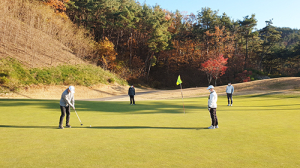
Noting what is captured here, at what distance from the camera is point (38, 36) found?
3962 cm

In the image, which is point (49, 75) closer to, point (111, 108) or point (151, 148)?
point (111, 108)

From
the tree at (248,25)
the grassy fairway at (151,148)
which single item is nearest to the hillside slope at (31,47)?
the grassy fairway at (151,148)

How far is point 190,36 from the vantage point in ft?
194

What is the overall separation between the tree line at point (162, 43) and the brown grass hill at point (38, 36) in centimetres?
331

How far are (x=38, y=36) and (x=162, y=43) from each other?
27905 millimetres

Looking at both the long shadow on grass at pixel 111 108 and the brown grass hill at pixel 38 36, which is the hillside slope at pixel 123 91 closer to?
the brown grass hill at pixel 38 36

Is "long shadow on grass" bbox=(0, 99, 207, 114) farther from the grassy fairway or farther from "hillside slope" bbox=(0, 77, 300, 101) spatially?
"hillside slope" bbox=(0, 77, 300, 101)

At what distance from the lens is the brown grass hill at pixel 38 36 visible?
34688 millimetres

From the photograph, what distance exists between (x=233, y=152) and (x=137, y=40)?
186 ft

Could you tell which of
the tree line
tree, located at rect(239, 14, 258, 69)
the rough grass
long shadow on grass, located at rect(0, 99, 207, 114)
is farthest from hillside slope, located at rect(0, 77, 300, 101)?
tree, located at rect(239, 14, 258, 69)

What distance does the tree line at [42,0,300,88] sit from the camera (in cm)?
4991

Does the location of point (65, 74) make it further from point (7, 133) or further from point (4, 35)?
point (7, 133)

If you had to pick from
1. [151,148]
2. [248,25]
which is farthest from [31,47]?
[248,25]

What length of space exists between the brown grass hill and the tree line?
3306 millimetres
